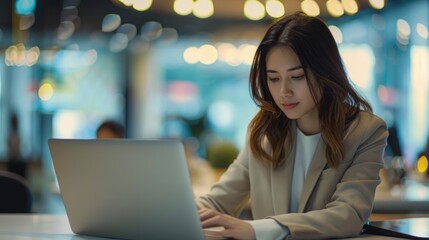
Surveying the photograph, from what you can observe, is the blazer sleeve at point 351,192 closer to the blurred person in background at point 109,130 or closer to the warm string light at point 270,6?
the blurred person in background at point 109,130

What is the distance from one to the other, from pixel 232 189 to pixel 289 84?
1.69 ft

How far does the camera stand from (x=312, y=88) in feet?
8.42

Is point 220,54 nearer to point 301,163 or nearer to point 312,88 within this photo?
point 301,163

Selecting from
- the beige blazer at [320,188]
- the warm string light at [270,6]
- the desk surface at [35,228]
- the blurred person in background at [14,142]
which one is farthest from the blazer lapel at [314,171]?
the blurred person in background at [14,142]

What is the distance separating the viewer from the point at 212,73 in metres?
17.2

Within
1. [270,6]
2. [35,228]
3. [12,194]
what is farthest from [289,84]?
[270,6]

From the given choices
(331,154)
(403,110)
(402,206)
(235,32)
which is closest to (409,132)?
(403,110)

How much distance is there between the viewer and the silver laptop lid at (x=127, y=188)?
2.04 metres

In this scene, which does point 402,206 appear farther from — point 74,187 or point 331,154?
point 74,187

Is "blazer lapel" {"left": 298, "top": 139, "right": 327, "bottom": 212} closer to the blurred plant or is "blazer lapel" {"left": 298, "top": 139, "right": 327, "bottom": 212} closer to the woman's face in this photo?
the woman's face

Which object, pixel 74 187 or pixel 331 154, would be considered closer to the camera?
pixel 74 187

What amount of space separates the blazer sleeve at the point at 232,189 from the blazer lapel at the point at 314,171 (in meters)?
0.31

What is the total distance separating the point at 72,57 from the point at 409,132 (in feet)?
22.6

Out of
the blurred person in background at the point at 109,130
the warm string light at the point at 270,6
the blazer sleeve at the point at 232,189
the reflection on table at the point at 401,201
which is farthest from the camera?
the warm string light at the point at 270,6
